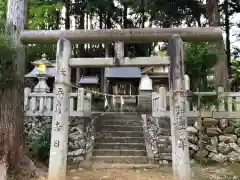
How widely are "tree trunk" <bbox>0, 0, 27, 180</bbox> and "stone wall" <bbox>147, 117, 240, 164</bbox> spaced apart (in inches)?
169

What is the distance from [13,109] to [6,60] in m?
1.09

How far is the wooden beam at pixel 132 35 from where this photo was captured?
5480 mm

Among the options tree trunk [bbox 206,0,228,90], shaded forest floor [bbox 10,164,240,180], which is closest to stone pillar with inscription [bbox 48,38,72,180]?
shaded forest floor [bbox 10,164,240,180]

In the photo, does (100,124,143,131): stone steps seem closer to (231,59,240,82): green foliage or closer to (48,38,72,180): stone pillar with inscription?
(48,38,72,180): stone pillar with inscription

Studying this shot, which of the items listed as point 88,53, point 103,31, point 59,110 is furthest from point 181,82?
point 88,53

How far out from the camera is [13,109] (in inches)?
234

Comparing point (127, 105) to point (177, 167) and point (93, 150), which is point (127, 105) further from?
point (177, 167)

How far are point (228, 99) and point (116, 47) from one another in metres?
4.70

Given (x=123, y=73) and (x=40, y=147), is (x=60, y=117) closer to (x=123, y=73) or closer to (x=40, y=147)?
(x=40, y=147)

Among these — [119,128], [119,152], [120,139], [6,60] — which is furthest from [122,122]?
[6,60]

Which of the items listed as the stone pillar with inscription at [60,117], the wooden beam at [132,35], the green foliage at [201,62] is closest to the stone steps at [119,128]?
the green foliage at [201,62]

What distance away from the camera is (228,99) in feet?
28.1

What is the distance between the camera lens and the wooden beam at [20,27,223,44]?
18.0 ft

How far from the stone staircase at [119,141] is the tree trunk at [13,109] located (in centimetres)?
300
